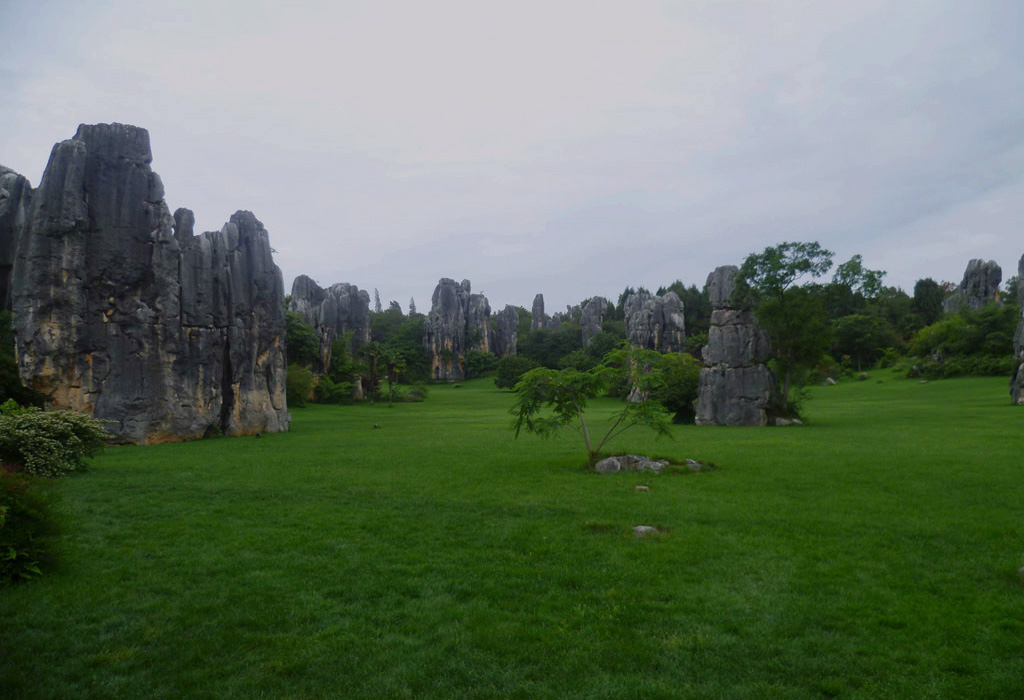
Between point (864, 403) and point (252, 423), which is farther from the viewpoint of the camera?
point (864, 403)

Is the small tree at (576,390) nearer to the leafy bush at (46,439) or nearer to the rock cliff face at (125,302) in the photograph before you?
the leafy bush at (46,439)

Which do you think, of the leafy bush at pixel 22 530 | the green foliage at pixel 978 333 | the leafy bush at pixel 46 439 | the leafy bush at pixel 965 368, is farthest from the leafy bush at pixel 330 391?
the green foliage at pixel 978 333

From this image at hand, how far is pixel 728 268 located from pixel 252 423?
1163 inches

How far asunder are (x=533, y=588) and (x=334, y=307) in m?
73.1

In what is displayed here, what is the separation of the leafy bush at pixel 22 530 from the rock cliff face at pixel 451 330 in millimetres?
89987

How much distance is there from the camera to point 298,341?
54875mm

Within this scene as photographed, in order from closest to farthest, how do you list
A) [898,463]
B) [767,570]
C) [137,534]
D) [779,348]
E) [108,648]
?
[108,648]
[767,570]
[137,534]
[898,463]
[779,348]

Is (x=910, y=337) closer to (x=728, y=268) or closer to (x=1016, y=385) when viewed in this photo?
(x=1016, y=385)

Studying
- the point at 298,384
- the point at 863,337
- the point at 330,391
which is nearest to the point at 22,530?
the point at 298,384

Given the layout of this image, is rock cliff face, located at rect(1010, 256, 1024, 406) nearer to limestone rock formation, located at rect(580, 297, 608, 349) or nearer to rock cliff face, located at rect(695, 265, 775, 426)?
rock cliff face, located at rect(695, 265, 775, 426)

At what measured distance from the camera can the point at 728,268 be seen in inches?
1420

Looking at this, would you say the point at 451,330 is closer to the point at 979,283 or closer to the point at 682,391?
the point at 682,391

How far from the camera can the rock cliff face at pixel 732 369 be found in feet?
111

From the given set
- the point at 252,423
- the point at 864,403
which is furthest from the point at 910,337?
the point at 252,423
